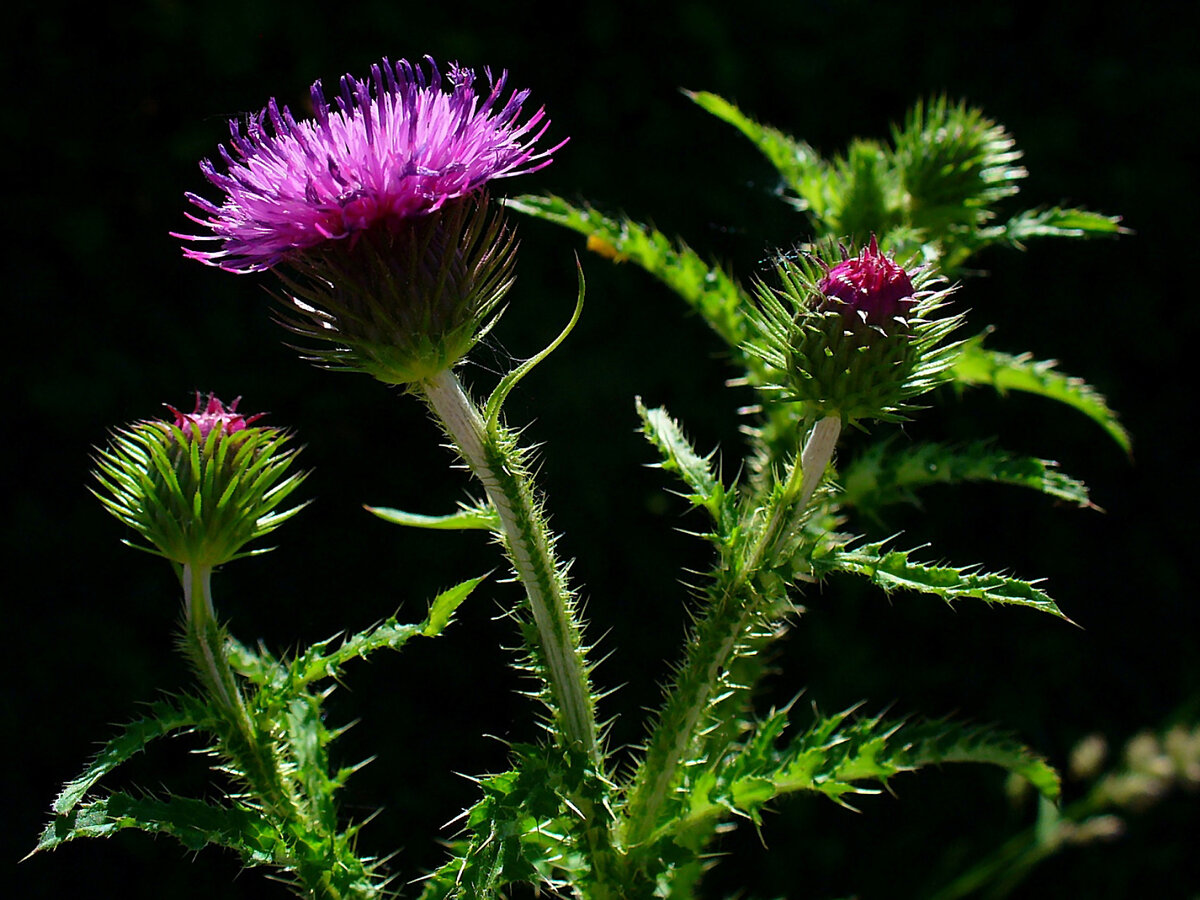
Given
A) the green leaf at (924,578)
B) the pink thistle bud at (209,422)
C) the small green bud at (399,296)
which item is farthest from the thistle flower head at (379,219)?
the green leaf at (924,578)

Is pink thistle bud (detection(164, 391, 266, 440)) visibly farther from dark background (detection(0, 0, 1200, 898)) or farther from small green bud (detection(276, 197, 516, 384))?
dark background (detection(0, 0, 1200, 898))

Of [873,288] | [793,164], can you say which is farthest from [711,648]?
[793,164]

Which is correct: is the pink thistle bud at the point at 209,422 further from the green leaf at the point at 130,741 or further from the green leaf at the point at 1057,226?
the green leaf at the point at 1057,226

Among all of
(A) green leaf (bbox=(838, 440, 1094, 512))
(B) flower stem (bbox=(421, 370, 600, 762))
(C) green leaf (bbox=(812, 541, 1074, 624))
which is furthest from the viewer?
(A) green leaf (bbox=(838, 440, 1094, 512))

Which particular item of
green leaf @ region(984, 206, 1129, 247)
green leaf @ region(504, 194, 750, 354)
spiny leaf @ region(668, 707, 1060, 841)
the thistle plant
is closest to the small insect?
green leaf @ region(504, 194, 750, 354)

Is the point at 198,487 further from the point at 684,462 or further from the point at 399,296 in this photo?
the point at 684,462

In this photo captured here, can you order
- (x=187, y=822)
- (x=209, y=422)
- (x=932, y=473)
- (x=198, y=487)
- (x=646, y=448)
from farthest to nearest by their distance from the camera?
(x=646, y=448), (x=932, y=473), (x=209, y=422), (x=198, y=487), (x=187, y=822)

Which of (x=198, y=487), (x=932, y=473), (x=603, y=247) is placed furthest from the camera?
(x=603, y=247)

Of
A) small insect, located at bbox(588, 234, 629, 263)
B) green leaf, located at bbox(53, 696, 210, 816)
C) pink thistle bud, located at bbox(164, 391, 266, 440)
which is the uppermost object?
small insect, located at bbox(588, 234, 629, 263)
